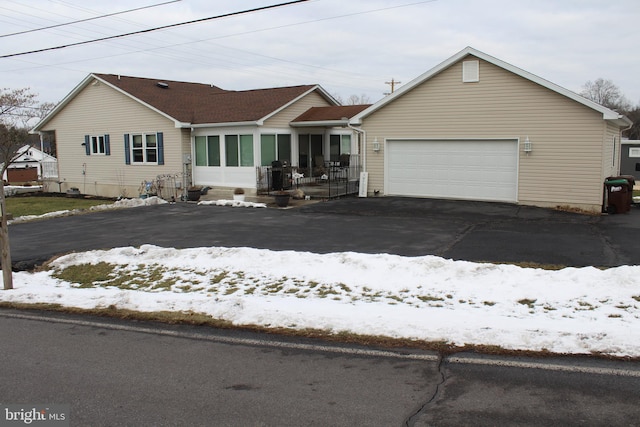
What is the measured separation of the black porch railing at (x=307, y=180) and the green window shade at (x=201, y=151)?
11.0 ft

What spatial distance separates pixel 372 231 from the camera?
45.3ft

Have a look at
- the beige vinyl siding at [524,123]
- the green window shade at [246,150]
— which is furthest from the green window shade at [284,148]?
A: the beige vinyl siding at [524,123]

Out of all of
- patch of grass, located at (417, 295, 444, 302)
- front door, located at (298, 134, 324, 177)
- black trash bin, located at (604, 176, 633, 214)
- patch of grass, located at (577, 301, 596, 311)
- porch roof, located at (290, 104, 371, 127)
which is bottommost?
patch of grass, located at (417, 295, 444, 302)

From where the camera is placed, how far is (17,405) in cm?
470

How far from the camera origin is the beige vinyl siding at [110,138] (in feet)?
83.2

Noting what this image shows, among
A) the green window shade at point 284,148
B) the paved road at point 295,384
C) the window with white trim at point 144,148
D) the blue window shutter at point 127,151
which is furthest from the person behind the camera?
the blue window shutter at point 127,151

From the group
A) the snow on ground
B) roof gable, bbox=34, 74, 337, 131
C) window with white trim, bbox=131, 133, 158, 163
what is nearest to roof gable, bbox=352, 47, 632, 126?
the snow on ground

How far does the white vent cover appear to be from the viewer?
18688mm

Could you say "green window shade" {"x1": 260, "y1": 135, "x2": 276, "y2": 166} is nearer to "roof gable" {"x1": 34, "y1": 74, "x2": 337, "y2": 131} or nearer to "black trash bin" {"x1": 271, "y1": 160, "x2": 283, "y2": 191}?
"black trash bin" {"x1": 271, "y1": 160, "x2": 283, "y2": 191}

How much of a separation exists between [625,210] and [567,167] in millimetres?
2165

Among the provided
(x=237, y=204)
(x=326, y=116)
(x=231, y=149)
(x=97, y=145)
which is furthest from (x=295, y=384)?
(x=97, y=145)

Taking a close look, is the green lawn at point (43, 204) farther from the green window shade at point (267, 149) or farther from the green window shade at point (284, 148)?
the green window shade at point (284, 148)

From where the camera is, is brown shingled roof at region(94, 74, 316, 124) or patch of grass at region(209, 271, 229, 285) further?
brown shingled roof at region(94, 74, 316, 124)

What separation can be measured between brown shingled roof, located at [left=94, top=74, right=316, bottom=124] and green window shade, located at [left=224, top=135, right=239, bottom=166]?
866 mm
